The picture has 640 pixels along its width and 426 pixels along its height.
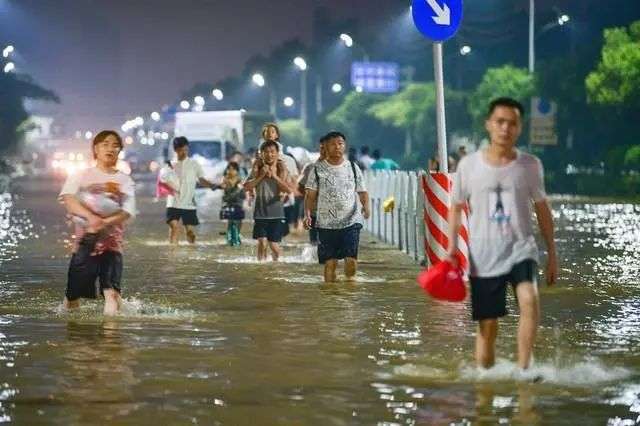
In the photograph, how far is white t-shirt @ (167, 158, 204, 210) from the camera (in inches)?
971

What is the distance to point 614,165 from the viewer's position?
201ft

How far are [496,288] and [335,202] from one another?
24.0 feet

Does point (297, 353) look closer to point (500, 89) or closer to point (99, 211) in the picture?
point (99, 211)

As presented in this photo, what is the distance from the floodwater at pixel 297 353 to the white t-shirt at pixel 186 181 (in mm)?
4501

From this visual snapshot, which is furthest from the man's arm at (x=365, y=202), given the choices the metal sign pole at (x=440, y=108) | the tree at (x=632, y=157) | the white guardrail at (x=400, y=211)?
the tree at (x=632, y=157)

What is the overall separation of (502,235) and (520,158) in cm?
47

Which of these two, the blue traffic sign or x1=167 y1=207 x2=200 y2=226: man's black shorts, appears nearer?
the blue traffic sign

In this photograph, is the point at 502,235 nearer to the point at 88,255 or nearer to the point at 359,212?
the point at 88,255

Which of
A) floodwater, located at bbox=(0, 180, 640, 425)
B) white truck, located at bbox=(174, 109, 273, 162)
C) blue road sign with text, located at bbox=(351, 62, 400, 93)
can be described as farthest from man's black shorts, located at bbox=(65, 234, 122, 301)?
blue road sign with text, located at bbox=(351, 62, 400, 93)

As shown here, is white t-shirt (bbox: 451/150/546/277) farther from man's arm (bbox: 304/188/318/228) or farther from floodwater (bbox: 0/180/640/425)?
man's arm (bbox: 304/188/318/228)

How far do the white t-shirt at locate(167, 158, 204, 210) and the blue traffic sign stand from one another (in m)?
7.38

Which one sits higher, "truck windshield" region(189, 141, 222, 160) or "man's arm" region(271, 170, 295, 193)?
"truck windshield" region(189, 141, 222, 160)

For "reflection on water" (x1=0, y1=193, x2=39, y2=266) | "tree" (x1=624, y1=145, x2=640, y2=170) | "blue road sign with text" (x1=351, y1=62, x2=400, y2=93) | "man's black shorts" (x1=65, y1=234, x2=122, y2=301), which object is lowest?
"reflection on water" (x1=0, y1=193, x2=39, y2=266)

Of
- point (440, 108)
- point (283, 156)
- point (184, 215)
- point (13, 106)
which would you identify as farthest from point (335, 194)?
point (13, 106)
